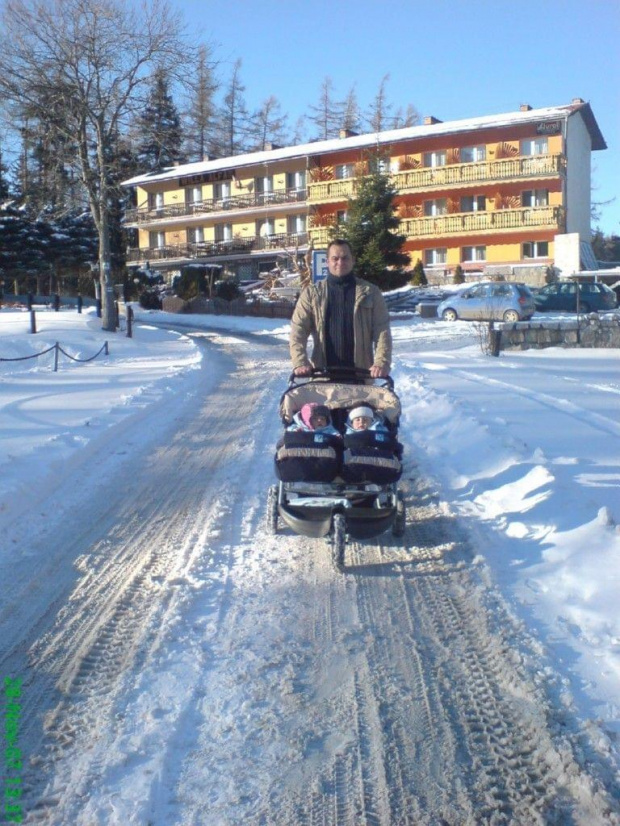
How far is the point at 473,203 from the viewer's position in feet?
144

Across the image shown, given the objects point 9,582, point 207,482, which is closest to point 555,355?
point 207,482

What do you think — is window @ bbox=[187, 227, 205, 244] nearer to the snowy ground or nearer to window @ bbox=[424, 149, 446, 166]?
window @ bbox=[424, 149, 446, 166]

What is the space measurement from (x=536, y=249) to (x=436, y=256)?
5.43 meters

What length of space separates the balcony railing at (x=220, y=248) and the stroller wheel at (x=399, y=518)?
44169mm

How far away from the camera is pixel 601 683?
3.82m

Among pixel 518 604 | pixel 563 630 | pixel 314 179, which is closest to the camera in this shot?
pixel 563 630

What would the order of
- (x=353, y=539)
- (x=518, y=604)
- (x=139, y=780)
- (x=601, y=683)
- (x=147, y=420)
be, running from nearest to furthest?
1. (x=139, y=780)
2. (x=601, y=683)
3. (x=518, y=604)
4. (x=353, y=539)
5. (x=147, y=420)

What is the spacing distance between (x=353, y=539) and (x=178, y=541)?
51.4 inches

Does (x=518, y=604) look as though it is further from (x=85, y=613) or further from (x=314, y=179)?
(x=314, y=179)

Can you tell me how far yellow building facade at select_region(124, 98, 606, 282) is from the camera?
40.9 metres

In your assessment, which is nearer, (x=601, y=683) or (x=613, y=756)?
(x=613, y=756)

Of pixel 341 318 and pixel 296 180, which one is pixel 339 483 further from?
pixel 296 180

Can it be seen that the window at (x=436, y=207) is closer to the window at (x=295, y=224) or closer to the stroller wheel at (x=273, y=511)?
the window at (x=295, y=224)

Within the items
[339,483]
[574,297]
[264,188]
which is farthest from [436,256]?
[339,483]
